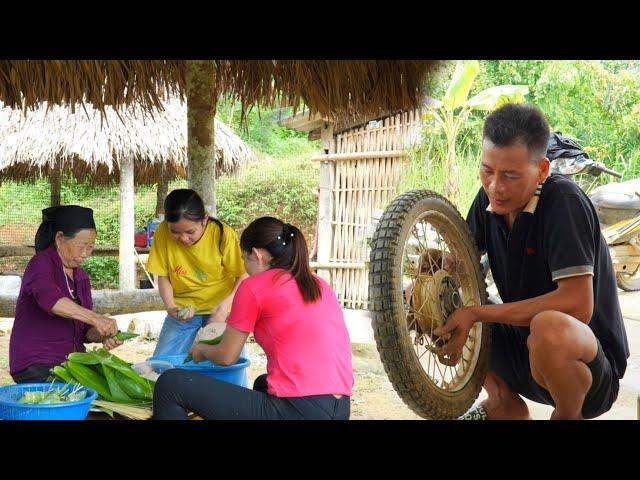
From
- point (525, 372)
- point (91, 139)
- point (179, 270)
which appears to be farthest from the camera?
point (91, 139)

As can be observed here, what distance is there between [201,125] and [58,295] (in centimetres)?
179

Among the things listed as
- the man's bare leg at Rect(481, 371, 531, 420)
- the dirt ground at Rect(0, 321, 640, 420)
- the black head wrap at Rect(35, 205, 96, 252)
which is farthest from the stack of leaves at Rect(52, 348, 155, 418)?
the dirt ground at Rect(0, 321, 640, 420)

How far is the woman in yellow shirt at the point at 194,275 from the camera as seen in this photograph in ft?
13.0

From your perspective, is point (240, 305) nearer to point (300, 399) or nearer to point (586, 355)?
point (300, 399)

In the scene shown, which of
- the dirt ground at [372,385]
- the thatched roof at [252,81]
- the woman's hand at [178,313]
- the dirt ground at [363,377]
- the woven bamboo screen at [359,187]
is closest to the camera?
the woman's hand at [178,313]

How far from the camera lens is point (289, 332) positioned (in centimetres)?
257

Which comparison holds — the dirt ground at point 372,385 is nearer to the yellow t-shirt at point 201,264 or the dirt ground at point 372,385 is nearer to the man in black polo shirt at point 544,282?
the yellow t-shirt at point 201,264

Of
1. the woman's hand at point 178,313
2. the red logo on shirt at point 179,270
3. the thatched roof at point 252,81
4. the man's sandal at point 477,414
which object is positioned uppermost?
the thatched roof at point 252,81

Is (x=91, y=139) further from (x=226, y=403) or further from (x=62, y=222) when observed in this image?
(x=226, y=403)

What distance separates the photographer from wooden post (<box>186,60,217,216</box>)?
14.9 ft

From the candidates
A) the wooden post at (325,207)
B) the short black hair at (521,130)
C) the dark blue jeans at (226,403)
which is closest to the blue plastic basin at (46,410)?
the dark blue jeans at (226,403)

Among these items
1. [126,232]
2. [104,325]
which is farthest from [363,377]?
[126,232]

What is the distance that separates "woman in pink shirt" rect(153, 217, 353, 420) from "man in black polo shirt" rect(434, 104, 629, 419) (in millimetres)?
498

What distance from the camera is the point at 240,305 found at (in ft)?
8.41
